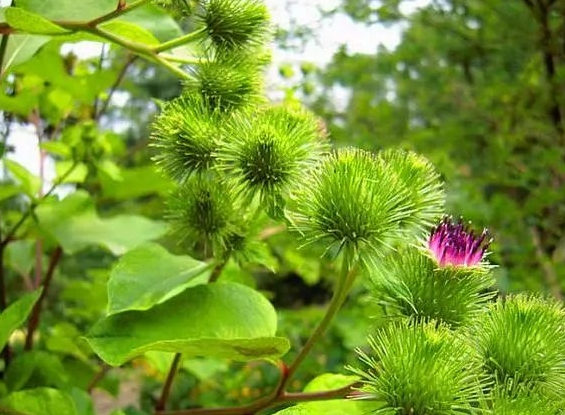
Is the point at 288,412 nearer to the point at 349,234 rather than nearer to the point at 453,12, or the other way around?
the point at 349,234

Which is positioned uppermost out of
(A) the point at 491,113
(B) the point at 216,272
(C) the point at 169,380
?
(B) the point at 216,272

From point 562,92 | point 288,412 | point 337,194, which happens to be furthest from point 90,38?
point 562,92

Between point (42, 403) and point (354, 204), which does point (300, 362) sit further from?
point (42, 403)

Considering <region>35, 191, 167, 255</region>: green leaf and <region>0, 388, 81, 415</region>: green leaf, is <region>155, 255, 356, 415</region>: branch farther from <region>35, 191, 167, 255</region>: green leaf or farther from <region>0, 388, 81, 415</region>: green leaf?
<region>35, 191, 167, 255</region>: green leaf

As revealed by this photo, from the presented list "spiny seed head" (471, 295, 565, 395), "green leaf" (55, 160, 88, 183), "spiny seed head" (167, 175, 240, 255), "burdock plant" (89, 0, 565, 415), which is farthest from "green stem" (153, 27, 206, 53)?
"green leaf" (55, 160, 88, 183)

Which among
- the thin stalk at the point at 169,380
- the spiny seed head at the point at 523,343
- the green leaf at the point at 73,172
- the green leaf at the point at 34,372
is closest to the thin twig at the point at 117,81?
the green leaf at the point at 73,172

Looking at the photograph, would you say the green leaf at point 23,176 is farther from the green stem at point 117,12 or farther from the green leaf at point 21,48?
the green stem at point 117,12

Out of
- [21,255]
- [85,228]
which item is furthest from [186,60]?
[21,255]
